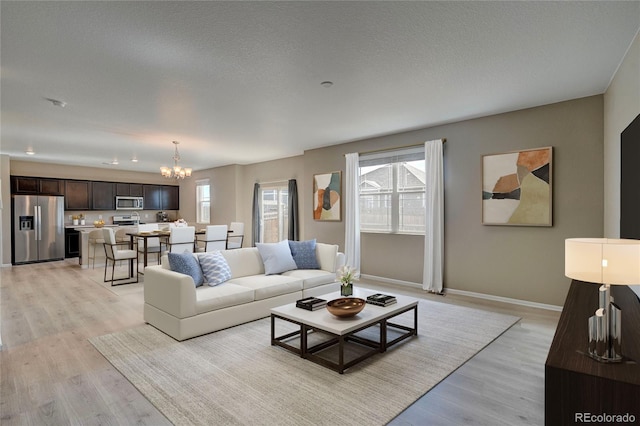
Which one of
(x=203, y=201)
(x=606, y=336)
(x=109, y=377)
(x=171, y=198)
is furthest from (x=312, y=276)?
(x=171, y=198)

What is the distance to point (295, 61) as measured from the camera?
9.82ft

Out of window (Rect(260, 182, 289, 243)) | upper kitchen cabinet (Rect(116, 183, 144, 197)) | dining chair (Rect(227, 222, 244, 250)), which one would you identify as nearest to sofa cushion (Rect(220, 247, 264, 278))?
dining chair (Rect(227, 222, 244, 250))

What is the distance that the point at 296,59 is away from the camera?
2.96 meters

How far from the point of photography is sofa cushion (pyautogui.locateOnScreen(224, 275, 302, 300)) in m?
3.95

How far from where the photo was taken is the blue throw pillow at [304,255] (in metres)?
4.91

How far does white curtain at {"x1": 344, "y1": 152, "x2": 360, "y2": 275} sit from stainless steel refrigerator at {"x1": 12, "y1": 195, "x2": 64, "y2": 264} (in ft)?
25.0

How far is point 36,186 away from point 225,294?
8287 mm

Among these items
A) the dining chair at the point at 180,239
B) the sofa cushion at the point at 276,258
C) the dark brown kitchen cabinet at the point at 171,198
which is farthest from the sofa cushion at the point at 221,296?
the dark brown kitchen cabinet at the point at 171,198

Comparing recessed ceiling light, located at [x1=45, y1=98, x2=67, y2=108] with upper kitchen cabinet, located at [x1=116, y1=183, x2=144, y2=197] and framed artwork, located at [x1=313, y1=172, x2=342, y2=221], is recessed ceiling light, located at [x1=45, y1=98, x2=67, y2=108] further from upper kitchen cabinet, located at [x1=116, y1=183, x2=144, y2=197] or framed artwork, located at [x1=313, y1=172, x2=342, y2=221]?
upper kitchen cabinet, located at [x1=116, y1=183, x2=144, y2=197]

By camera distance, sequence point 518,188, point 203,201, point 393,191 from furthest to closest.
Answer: point 203,201 → point 393,191 → point 518,188

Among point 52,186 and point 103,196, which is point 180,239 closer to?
point 103,196

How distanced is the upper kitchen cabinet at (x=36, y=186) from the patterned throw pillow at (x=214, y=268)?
24.9 ft

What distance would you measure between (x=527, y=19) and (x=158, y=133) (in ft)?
17.6

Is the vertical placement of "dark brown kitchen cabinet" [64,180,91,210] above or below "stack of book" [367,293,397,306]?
above
